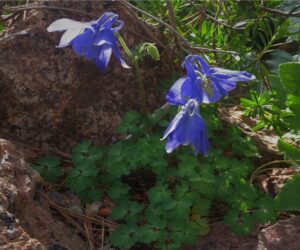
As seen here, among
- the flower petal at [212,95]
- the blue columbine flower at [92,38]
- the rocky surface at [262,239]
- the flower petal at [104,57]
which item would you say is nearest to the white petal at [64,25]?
the blue columbine flower at [92,38]

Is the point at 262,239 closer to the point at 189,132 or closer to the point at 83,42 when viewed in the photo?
the point at 189,132

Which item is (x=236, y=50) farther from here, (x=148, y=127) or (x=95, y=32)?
(x=95, y=32)

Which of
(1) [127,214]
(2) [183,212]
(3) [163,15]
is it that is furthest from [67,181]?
(3) [163,15]

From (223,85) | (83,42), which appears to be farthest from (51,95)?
(223,85)

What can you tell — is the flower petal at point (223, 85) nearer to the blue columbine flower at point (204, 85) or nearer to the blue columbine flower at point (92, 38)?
the blue columbine flower at point (204, 85)

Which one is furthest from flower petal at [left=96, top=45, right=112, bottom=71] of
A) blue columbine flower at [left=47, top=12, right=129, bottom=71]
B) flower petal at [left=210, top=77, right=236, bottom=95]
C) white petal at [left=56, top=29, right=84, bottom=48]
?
flower petal at [left=210, top=77, right=236, bottom=95]

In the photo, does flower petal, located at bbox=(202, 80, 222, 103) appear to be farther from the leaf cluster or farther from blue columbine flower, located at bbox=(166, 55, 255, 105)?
the leaf cluster
